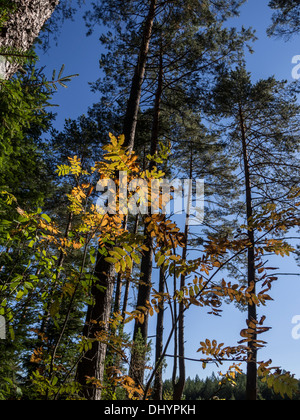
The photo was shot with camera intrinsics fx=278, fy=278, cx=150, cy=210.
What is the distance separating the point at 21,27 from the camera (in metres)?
2.37

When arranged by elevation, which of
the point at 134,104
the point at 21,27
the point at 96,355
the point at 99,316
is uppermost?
the point at 134,104

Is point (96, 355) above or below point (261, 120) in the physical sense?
below

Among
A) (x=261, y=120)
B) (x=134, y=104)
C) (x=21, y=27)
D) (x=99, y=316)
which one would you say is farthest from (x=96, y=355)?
(x=261, y=120)

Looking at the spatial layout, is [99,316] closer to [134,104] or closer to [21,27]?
[21,27]

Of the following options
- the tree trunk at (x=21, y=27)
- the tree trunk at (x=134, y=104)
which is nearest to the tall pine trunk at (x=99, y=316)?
the tree trunk at (x=134, y=104)

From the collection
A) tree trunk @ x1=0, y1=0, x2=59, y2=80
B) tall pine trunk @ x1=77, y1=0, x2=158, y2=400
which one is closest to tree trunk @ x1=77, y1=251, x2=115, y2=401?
tall pine trunk @ x1=77, y1=0, x2=158, y2=400

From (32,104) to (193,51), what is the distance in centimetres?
737

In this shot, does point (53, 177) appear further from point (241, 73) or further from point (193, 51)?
point (241, 73)

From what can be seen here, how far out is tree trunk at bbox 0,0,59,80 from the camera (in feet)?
7.26

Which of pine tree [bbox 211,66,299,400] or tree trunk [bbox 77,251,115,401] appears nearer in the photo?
tree trunk [bbox 77,251,115,401]

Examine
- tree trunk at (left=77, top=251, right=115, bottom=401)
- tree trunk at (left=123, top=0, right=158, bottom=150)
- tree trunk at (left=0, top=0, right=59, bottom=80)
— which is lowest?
tree trunk at (left=77, top=251, right=115, bottom=401)

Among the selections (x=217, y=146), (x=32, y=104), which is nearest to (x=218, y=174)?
(x=217, y=146)

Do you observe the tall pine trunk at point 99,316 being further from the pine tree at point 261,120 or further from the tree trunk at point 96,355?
the pine tree at point 261,120

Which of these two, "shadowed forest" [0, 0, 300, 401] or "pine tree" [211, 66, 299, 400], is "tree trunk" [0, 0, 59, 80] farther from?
"pine tree" [211, 66, 299, 400]
